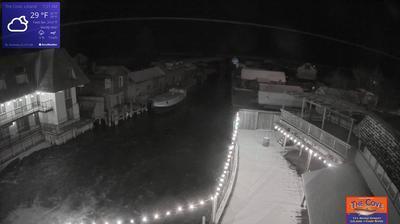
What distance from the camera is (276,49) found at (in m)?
108

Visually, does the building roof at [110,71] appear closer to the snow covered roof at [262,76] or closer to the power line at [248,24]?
the snow covered roof at [262,76]

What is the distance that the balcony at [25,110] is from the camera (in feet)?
112

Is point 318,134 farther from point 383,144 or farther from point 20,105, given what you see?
point 20,105

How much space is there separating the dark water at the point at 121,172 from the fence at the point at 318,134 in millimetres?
11170

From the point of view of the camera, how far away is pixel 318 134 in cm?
2409

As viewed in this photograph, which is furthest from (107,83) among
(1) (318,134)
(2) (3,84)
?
(1) (318,134)

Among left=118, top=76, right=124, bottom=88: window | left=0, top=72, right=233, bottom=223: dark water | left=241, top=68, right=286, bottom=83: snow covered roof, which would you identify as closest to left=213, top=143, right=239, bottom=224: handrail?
left=0, top=72, right=233, bottom=223: dark water

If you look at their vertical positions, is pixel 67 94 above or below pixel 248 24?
below

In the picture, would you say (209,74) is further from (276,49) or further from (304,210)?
(304,210)

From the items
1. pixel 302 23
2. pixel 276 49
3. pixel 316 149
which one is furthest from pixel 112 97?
pixel 302 23

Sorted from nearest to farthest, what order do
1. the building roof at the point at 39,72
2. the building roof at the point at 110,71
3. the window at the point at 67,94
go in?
1. the building roof at the point at 39,72
2. the window at the point at 67,94
3. the building roof at the point at 110,71
